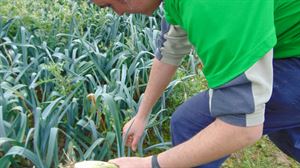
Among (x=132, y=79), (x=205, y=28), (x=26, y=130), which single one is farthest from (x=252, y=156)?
(x=205, y=28)

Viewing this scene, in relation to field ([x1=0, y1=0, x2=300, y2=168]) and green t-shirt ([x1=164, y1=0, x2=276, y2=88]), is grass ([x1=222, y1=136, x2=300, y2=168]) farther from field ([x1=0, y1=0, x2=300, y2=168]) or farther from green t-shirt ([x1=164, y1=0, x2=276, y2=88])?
green t-shirt ([x1=164, y1=0, x2=276, y2=88])

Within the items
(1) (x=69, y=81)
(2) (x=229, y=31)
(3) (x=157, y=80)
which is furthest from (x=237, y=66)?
(1) (x=69, y=81)

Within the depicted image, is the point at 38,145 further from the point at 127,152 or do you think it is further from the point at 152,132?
the point at 152,132

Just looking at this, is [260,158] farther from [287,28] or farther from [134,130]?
[287,28]

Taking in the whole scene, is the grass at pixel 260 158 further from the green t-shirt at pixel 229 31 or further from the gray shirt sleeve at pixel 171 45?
the green t-shirt at pixel 229 31

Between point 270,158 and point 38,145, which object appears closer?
point 38,145

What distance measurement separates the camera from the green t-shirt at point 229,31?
1078 mm

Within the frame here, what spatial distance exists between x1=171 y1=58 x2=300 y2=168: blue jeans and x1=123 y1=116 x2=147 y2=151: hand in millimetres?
197

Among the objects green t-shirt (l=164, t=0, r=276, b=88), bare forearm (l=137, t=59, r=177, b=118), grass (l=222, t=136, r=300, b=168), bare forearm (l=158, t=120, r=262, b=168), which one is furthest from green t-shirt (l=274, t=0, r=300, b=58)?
grass (l=222, t=136, r=300, b=168)

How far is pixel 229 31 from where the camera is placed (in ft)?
3.57

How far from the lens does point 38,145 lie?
77.2 inches

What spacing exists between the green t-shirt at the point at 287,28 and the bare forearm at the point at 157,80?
0.43 metres

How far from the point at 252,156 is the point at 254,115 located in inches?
58.5

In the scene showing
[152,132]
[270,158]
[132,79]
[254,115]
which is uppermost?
[254,115]
